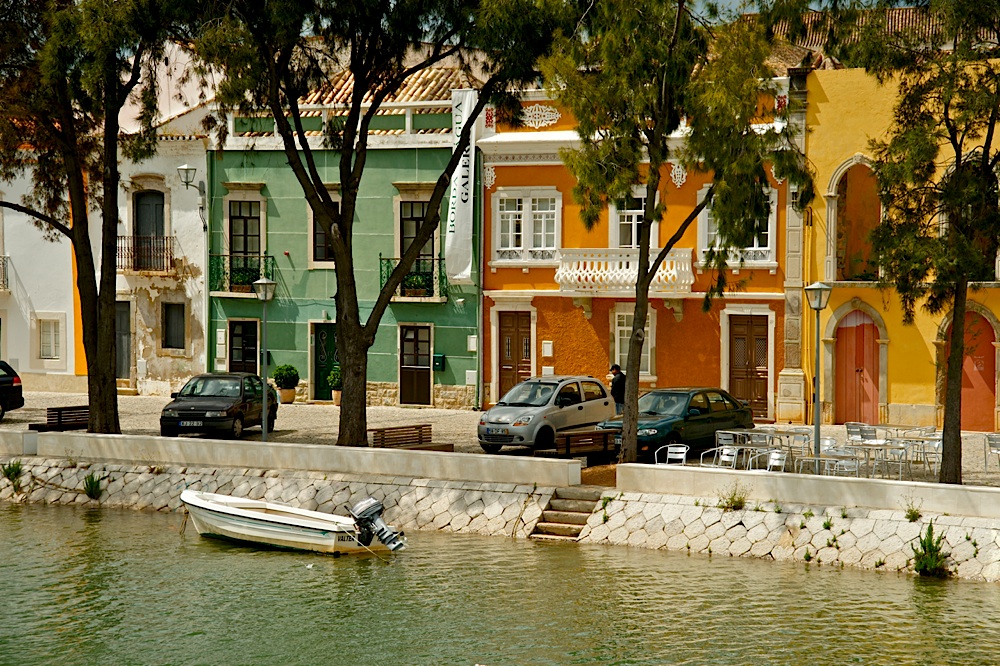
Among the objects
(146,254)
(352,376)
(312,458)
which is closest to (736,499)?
(312,458)

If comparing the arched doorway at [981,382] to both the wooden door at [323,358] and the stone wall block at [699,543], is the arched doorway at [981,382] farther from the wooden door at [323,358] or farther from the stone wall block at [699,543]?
the wooden door at [323,358]

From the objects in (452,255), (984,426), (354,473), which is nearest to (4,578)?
(354,473)

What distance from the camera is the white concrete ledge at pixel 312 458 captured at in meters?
20.6

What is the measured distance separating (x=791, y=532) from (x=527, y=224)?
16.1m

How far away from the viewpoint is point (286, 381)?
34.8 m

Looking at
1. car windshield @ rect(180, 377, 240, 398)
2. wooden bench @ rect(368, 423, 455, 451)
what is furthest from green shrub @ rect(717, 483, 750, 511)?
car windshield @ rect(180, 377, 240, 398)

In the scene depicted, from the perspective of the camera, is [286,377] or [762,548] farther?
[286,377]

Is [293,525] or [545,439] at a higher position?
[545,439]

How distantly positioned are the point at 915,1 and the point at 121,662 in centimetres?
1390

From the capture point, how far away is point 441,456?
21.3 meters

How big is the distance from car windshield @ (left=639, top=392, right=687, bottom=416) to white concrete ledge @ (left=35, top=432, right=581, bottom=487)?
457cm

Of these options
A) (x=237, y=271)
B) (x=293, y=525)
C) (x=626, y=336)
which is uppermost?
(x=237, y=271)

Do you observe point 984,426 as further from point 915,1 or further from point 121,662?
point 121,662

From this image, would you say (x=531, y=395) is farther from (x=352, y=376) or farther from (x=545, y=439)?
(x=352, y=376)
